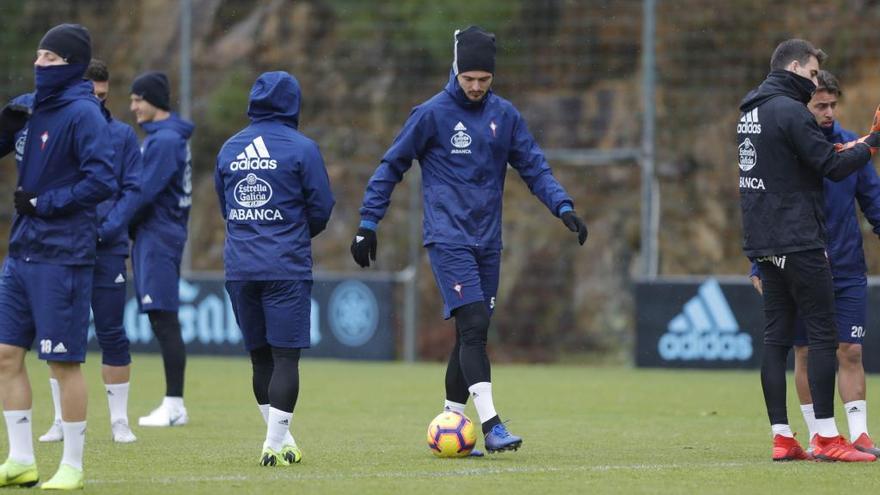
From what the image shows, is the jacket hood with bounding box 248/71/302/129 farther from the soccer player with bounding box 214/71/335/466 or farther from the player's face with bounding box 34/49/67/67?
the player's face with bounding box 34/49/67/67

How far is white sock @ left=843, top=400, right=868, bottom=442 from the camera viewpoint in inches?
328

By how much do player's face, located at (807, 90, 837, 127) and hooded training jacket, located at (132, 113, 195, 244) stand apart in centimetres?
436

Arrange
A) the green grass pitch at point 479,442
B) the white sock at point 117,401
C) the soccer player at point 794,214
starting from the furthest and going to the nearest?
the white sock at point 117,401 → the soccer player at point 794,214 → the green grass pitch at point 479,442

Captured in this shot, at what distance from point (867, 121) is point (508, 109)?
10403mm

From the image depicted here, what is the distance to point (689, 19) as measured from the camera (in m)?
19.2

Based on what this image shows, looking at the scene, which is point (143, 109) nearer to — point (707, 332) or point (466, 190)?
point (466, 190)

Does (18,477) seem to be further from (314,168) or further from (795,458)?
(795,458)

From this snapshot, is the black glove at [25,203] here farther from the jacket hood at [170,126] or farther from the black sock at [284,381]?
the jacket hood at [170,126]

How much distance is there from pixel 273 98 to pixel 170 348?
127 inches

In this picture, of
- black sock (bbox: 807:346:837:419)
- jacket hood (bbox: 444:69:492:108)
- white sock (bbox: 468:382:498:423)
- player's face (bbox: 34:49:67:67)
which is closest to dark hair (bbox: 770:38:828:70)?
black sock (bbox: 807:346:837:419)

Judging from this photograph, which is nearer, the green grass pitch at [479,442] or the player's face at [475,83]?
the green grass pitch at [479,442]

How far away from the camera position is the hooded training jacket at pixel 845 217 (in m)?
8.48

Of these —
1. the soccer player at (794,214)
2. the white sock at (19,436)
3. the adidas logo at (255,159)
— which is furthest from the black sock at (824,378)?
the white sock at (19,436)

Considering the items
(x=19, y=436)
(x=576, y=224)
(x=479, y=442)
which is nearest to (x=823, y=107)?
(x=576, y=224)
